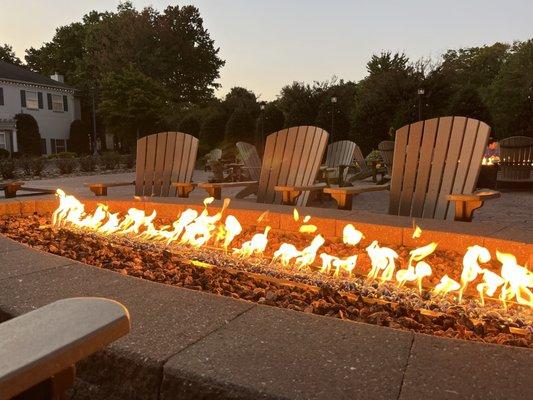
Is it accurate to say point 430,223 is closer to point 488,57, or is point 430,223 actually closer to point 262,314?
point 262,314

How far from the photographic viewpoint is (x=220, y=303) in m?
1.89

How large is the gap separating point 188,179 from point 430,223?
3280 millimetres

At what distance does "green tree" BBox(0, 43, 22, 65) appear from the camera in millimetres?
48541

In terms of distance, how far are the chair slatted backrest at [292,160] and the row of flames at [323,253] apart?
135cm

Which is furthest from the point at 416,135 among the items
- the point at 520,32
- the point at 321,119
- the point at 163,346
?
the point at 520,32

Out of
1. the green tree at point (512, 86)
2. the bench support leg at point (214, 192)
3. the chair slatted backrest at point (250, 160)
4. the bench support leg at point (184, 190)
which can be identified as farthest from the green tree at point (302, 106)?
the bench support leg at point (214, 192)

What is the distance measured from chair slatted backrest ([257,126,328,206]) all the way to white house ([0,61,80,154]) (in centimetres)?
2864

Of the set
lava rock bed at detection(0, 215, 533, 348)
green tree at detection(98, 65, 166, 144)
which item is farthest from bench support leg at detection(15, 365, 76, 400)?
green tree at detection(98, 65, 166, 144)

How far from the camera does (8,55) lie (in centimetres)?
4947

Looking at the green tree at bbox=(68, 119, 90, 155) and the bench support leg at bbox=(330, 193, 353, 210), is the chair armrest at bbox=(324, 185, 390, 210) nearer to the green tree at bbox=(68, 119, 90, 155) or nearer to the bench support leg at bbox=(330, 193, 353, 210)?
the bench support leg at bbox=(330, 193, 353, 210)

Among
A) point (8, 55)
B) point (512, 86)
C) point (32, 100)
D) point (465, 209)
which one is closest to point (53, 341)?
point (465, 209)

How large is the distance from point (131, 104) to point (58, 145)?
1051 centimetres

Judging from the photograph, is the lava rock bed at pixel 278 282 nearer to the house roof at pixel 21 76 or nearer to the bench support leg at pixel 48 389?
the bench support leg at pixel 48 389

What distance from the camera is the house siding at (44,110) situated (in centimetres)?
3087
